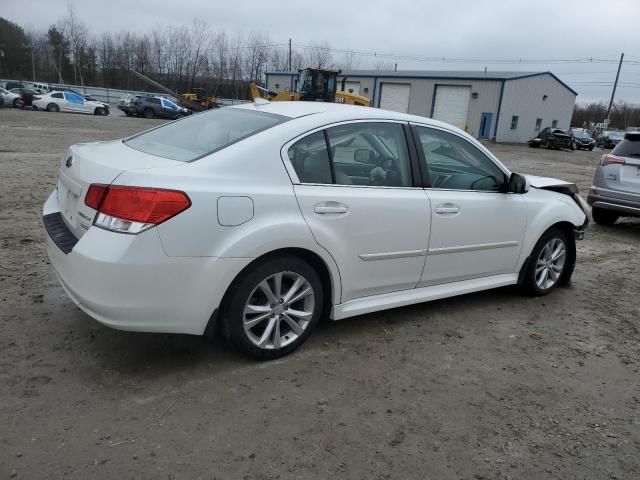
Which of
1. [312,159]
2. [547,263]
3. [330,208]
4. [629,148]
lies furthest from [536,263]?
[629,148]

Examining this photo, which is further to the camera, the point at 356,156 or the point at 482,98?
the point at 482,98

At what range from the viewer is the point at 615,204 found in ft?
26.7

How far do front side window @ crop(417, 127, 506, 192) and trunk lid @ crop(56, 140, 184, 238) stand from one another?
193cm

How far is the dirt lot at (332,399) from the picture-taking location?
2.52 m

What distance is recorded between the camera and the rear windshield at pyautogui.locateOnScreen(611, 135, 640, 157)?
8.02 metres

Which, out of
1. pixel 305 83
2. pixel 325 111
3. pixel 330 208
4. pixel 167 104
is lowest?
pixel 167 104

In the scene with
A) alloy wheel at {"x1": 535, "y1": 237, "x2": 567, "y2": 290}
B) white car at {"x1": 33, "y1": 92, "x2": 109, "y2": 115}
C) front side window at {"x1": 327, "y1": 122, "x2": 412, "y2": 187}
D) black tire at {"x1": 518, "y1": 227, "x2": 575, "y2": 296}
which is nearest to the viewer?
front side window at {"x1": 327, "y1": 122, "x2": 412, "y2": 187}

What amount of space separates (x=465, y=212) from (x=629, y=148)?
5.62 metres

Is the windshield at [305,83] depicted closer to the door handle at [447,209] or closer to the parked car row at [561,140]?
the parked car row at [561,140]

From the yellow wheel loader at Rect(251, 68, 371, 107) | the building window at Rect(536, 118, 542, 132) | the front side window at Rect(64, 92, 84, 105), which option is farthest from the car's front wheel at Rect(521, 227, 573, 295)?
the building window at Rect(536, 118, 542, 132)

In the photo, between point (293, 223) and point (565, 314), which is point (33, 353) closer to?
point (293, 223)

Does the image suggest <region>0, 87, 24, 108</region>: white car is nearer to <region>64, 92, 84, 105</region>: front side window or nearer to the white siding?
<region>64, 92, 84, 105</region>: front side window

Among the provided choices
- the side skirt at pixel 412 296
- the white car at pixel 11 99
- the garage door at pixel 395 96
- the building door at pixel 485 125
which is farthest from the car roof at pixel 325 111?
the garage door at pixel 395 96

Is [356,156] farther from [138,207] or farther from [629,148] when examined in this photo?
[629,148]
